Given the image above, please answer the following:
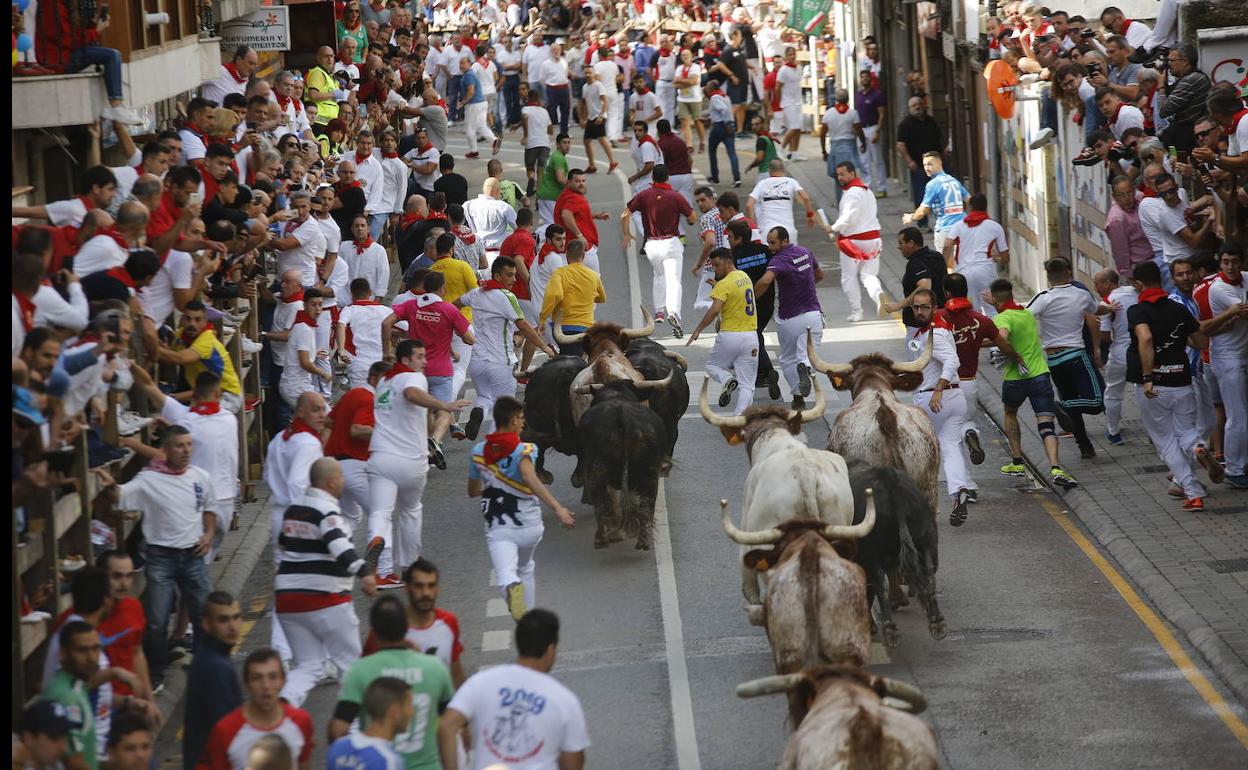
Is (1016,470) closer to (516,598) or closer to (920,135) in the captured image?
(516,598)

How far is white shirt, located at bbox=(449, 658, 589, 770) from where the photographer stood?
8.51 metres

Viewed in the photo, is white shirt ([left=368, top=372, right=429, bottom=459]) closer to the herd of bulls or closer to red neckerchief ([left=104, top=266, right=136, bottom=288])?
the herd of bulls

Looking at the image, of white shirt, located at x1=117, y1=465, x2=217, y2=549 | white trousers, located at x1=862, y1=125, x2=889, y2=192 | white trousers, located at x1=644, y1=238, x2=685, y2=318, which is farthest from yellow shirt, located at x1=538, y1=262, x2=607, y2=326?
white trousers, located at x1=862, y1=125, x2=889, y2=192

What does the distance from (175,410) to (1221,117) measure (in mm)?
8960

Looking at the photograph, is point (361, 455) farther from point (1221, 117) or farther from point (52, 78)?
point (1221, 117)

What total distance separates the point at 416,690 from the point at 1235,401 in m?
9.55

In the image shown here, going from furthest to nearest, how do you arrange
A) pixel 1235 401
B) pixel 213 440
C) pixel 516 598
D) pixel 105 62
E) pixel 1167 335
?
pixel 1235 401, pixel 1167 335, pixel 105 62, pixel 213 440, pixel 516 598

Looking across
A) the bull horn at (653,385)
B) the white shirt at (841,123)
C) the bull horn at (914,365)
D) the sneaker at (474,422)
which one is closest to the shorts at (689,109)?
the white shirt at (841,123)

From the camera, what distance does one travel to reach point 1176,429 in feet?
52.6

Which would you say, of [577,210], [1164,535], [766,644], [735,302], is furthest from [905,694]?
[577,210]

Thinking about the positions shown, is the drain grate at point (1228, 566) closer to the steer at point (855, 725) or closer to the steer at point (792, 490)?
the steer at point (792, 490)

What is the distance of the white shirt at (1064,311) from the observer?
17219 mm

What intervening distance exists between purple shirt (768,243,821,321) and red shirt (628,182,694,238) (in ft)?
15.5

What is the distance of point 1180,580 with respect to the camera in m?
14.2
